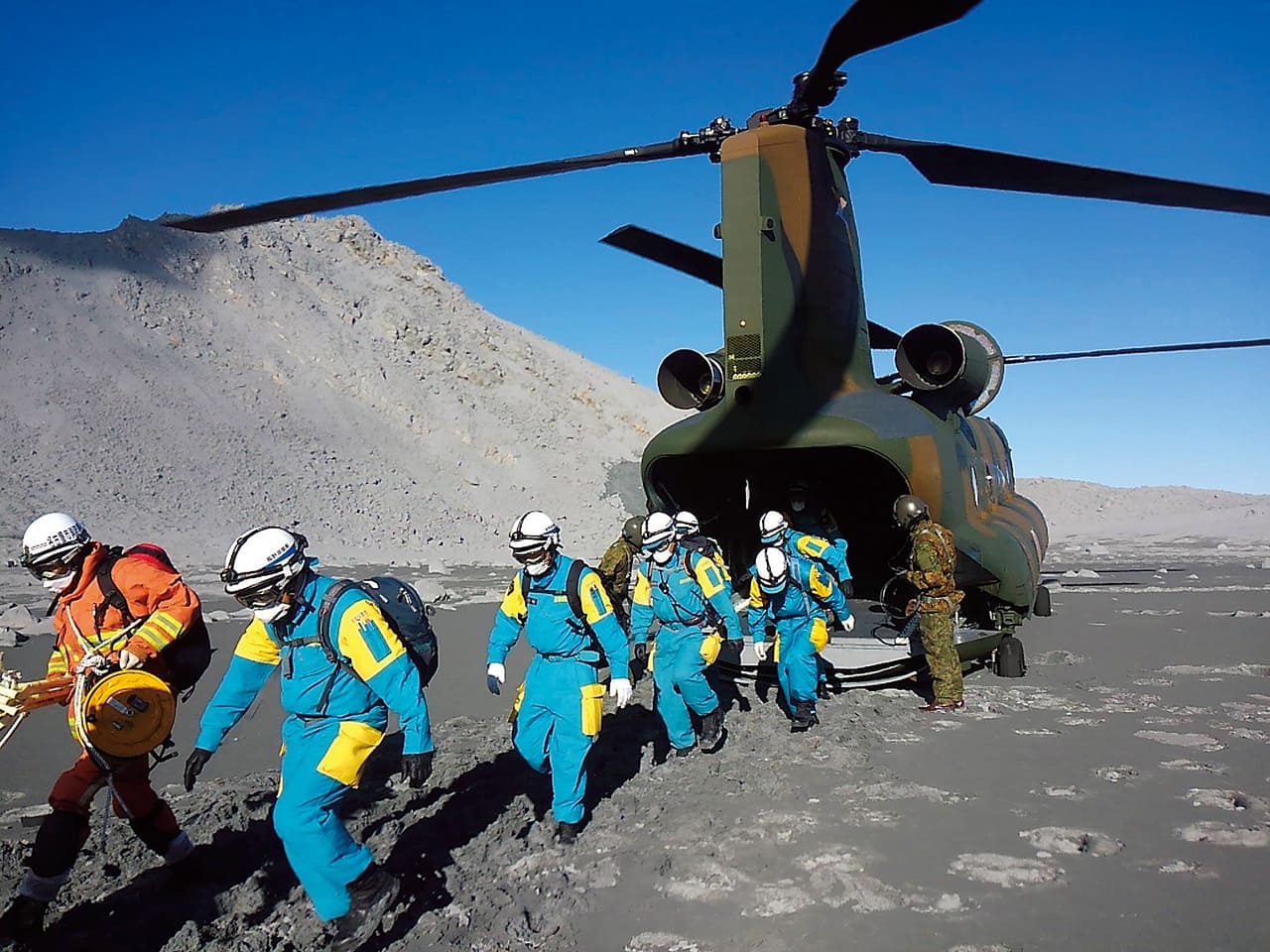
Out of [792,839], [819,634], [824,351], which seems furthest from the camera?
[824,351]

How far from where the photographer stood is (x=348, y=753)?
12.1 ft

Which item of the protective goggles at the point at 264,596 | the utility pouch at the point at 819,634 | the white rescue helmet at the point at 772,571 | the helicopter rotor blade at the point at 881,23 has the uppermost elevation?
the helicopter rotor blade at the point at 881,23

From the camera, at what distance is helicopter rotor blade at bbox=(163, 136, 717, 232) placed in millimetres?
5637

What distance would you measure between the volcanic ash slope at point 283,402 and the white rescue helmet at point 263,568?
73.4 feet

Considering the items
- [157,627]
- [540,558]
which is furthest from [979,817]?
[157,627]

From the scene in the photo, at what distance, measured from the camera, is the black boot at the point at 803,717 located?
6.77 m

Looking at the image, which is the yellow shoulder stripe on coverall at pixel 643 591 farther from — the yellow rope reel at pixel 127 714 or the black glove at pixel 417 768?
the yellow rope reel at pixel 127 714

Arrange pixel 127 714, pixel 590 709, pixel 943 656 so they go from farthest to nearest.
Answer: pixel 943 656, pixel 590 709, pixel 127 714

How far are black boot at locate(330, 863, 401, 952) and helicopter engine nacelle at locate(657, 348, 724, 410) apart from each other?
565cm

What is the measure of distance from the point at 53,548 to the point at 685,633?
404cm

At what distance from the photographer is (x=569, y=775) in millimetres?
4758

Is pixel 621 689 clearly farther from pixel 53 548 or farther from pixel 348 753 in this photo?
pixel 53 548

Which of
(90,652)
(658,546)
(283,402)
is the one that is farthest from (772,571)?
(283,402)

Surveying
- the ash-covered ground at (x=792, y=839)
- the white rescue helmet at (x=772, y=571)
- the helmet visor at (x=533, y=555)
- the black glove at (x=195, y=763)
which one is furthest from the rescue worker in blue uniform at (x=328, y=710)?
the white rescue helmet at (x=772, y=571)
